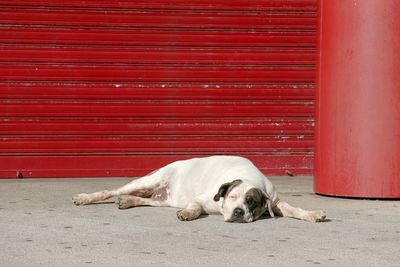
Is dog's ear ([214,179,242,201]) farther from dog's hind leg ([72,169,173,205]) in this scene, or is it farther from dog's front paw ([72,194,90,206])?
dog's front paw ([72,194,90,206])

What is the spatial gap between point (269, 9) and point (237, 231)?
486 cm

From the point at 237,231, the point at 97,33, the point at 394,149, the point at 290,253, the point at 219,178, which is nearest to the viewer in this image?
the point at 290,253

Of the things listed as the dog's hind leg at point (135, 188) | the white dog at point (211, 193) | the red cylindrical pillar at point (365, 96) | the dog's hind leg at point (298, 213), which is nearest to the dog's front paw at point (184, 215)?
the white dog at point (211, 193)

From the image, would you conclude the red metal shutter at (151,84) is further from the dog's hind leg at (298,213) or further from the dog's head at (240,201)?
the dog's head at (240,201)

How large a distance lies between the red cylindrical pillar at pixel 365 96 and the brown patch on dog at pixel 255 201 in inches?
68.2

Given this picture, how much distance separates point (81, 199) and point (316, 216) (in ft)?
6.65

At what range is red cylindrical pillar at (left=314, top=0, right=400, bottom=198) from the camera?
30.1 feet

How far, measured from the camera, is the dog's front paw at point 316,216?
774cm

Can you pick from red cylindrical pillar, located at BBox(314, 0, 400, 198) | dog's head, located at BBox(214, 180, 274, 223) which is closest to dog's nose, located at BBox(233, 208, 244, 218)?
dog's head, located at BBox(214, 180, 274, 223)

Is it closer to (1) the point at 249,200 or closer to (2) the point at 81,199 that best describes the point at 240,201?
(1) the point at 249,200

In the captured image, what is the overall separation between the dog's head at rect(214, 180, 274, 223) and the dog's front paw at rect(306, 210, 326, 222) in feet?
1.21

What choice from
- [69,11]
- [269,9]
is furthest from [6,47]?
[269,9]

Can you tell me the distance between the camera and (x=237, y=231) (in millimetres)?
7207

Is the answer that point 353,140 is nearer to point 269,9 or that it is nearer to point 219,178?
point 219,178
